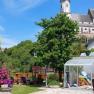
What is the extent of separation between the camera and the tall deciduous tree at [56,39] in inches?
1569

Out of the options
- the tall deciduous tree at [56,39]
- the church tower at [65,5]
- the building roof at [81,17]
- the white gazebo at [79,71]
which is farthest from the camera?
the church tower at [65,5]

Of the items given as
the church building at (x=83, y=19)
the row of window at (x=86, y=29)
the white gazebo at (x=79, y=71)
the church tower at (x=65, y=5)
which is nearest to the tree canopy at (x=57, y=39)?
the white gazebo at (x=79, y=71)

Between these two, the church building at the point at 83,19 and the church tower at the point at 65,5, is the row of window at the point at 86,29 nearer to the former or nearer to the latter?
the church building at the point at 83,19

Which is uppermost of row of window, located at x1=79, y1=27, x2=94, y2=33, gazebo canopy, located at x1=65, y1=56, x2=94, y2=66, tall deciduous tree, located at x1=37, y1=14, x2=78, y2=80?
row of window, located at x1=79, y1=27, x2=94, y2=33

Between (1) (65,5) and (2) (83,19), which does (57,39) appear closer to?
(2) (83,19)

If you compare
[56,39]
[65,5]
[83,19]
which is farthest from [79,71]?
[65,5]

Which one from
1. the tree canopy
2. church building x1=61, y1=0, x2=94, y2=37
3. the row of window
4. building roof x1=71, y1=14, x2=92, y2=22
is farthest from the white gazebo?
building roof x1=71, y1=14, x2=92, y2=22

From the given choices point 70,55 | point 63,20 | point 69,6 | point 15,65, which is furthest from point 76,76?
point 69,6

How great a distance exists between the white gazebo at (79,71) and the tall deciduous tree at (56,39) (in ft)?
5.75

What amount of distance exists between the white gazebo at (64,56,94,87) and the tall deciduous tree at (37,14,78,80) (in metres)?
1.75

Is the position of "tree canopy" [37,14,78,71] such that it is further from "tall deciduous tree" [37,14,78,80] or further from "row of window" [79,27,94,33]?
"row of window" [79,27,94,33]

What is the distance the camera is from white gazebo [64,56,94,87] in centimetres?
3612

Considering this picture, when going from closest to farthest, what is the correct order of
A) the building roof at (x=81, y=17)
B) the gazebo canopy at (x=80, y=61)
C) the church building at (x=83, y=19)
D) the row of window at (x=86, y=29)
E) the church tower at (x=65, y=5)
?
the gazebo canopy at (x=80, y=61) < the row of window at (x=86, y=29) < the church building at (x=83, y=19) < the building roof at (x=81, y=17) < the church tower at (x=65, y=5)

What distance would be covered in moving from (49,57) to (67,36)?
3320 mm
